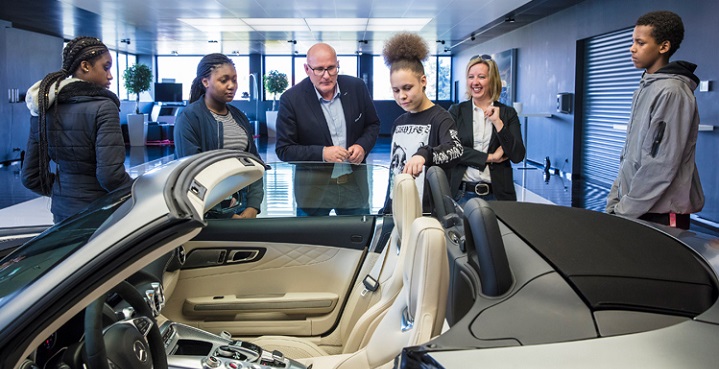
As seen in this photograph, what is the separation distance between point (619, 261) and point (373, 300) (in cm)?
111

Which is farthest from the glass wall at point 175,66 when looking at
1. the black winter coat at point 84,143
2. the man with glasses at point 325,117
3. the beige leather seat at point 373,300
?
the beige leather seat at point 373,300

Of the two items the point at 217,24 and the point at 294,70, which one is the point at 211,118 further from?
the point at 294,70

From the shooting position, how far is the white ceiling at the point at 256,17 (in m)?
12.0

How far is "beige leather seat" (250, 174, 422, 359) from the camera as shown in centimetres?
195

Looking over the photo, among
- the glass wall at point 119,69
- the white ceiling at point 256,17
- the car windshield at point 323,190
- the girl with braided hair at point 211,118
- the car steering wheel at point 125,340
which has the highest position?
the white ceiling at point 256,17

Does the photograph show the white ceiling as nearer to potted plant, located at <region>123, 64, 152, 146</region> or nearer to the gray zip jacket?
potted plant, located at <region>123, 64, 152, 146</region>

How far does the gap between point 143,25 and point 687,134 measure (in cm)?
1428

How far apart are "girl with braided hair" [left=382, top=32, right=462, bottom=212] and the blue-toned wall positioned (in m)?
4.66

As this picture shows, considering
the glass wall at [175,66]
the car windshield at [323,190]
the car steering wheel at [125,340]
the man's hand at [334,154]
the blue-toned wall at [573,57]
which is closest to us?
the car steering wheel at [125,340]

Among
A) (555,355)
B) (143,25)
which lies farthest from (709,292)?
(143,25)

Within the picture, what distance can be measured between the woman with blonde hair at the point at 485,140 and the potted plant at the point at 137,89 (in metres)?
15.7

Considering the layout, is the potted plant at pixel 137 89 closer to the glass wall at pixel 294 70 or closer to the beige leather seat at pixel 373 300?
the glass wall at pixel 294 70

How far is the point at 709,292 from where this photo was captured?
1.37 metres

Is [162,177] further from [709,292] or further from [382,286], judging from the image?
[382,286]
